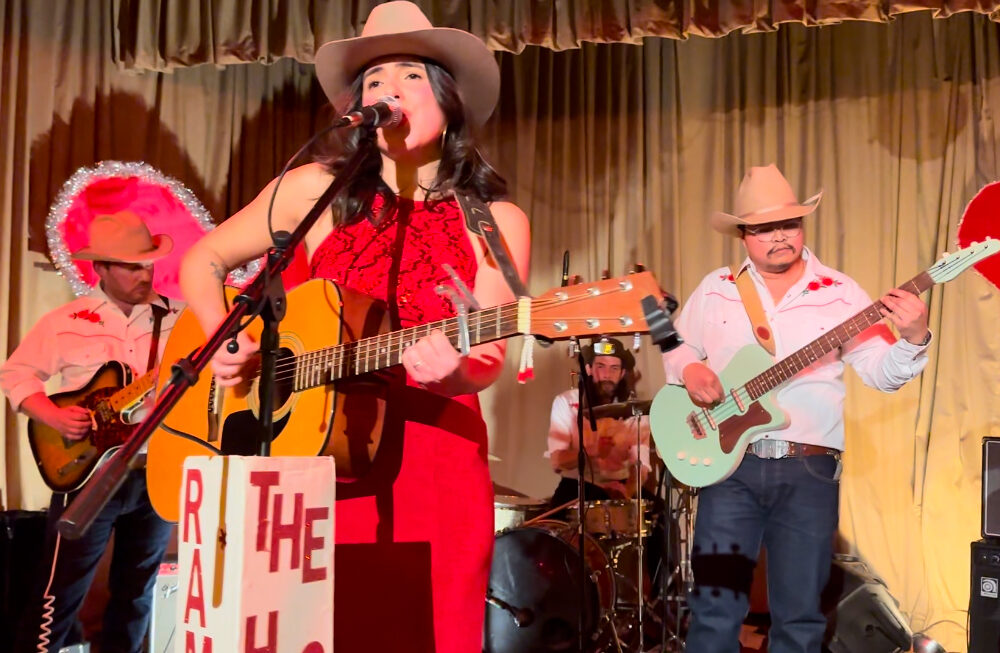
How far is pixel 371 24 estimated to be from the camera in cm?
227

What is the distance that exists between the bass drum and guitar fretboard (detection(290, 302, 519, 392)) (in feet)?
8.88

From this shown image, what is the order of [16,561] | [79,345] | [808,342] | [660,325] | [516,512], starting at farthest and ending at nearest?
[516,512] → [79,345] → [16,561] → [808,342] → [660,325]

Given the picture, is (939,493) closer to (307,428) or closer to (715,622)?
(715,622)

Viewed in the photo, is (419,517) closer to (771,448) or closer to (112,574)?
(771,448)

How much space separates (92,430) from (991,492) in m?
4.25

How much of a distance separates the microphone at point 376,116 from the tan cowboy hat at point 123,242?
11.5 feet

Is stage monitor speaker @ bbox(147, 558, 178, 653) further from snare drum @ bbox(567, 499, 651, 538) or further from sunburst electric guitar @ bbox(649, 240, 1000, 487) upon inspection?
sunburst electric guitar @ bbox(649, 240, 1000, 487)

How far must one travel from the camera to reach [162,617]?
445cm

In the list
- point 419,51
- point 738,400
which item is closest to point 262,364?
point 419,51

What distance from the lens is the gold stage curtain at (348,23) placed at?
15.8 feet

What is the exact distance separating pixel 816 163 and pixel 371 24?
421 cm

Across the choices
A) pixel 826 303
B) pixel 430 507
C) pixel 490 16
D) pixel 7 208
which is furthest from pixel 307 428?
pixel 7 208

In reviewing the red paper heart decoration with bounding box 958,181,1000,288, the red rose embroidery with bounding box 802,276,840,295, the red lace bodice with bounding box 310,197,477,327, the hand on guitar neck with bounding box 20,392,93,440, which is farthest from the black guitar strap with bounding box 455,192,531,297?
the red paper heart decoration with bounding box 958,181,1000,288

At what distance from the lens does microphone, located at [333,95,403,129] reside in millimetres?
1884
